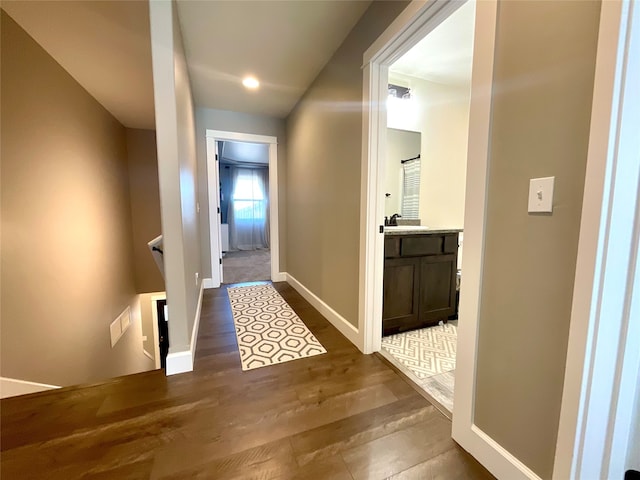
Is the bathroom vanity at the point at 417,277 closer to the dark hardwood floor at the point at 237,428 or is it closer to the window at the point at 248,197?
the dark hardwood floor at the point at 237,428

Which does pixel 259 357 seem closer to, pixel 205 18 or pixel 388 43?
pixel 388 43

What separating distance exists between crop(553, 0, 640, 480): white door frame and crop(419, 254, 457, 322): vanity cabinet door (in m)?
1.51

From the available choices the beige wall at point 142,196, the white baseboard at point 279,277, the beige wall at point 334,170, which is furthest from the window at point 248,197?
the beige wall at point 334,170

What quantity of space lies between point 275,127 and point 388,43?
2507mm

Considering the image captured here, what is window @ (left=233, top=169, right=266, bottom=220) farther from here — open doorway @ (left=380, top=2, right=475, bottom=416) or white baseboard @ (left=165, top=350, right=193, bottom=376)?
white baseboard @ (left=165, top=350, right=193, bottom=376)

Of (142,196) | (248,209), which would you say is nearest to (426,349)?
(142,196)

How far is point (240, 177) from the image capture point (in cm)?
731

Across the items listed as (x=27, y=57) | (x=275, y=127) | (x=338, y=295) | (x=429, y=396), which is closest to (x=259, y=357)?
(x=338, y=295)

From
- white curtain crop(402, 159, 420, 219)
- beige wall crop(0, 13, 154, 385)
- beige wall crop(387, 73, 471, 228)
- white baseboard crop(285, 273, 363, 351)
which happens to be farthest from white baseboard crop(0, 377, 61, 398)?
beige wall crop(387, 73, 471, 228)

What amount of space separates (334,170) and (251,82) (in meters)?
1.39

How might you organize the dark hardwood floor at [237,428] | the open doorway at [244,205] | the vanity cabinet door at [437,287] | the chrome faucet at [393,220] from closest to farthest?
1. the dark hardwood floor at [237,428]
2. the vanity cabinet door at [437,287]
3. the chrome faucet at [393,220]
4. the open doorway at [244,205]

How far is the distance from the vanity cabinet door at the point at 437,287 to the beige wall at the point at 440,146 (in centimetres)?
72

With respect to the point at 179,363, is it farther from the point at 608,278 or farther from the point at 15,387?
the point at 608,278

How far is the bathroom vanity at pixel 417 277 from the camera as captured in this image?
2143 millimetres
